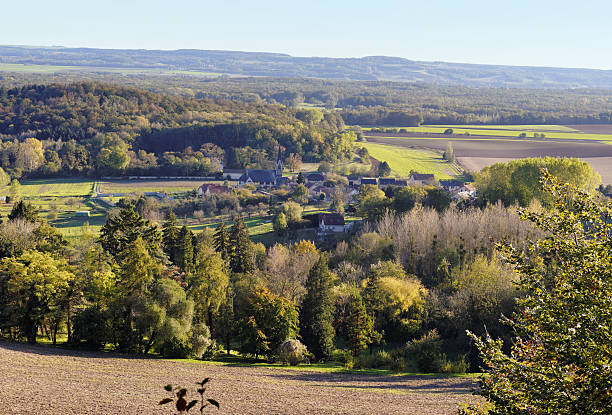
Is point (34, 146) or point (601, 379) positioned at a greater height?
point (601, 379)

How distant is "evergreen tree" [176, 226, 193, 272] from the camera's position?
1779 inches

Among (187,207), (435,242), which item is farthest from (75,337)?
(187,207)

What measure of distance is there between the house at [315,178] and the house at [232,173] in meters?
14.4

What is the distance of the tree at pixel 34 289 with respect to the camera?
33.5 metres

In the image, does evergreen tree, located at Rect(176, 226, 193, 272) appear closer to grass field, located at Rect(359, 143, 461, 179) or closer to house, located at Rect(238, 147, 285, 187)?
house, located at Rect(238, 147, 285, 187)

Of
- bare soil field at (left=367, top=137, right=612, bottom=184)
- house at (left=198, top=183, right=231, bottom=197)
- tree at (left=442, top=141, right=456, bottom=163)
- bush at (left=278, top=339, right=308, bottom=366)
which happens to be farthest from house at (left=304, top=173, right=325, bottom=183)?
bush at (left=278, top=339, right=308, bottom=366)

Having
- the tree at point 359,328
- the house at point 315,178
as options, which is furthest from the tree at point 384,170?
the tree at point 359,328

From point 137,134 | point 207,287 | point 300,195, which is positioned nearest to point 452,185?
point 300,195

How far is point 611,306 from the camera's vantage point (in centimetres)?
1162

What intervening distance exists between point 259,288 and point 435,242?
16963 millimetres

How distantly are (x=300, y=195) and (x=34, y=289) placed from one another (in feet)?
170

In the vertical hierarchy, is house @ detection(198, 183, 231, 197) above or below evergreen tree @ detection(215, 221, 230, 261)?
below

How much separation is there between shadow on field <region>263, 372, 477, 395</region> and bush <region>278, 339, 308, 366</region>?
9.91 ft

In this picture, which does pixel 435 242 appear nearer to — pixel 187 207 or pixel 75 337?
pixel 75 337
